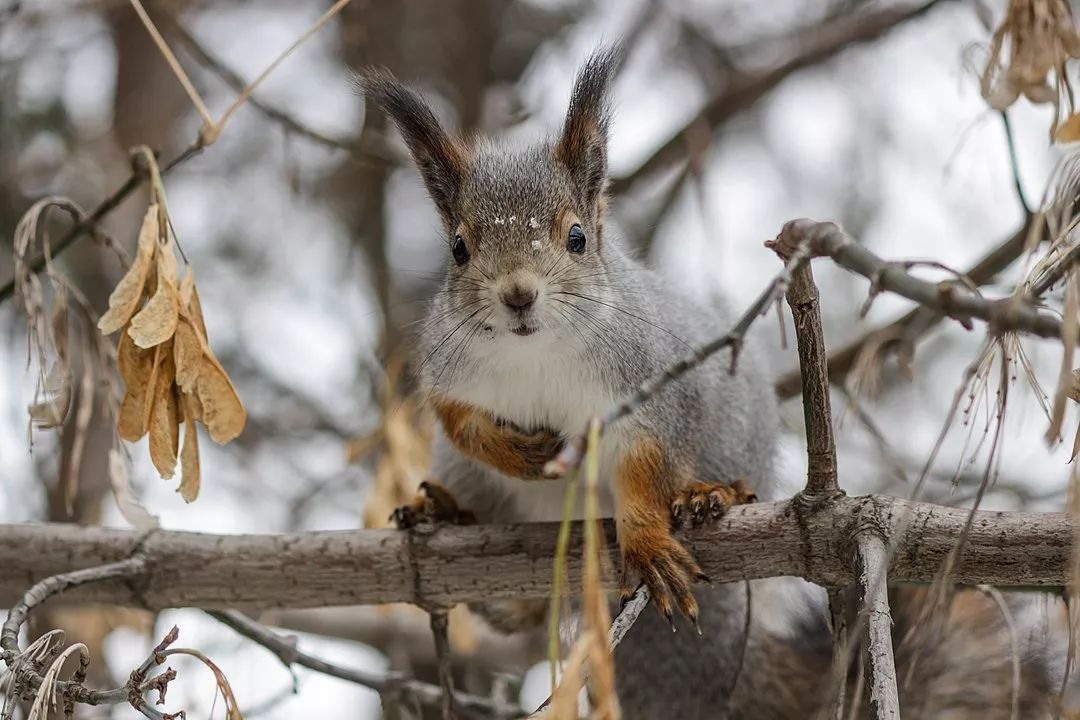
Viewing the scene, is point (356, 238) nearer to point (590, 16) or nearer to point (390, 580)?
point (590, 16)

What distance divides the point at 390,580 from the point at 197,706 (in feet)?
1.97

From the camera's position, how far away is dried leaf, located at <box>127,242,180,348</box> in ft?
6.10

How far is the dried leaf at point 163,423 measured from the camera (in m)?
1.92

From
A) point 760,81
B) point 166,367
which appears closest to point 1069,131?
point 166,367

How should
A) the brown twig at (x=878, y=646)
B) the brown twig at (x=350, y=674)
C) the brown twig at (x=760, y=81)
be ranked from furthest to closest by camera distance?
1. the brown twig at (x=760, y=81)
2. the brown twig at (x=350, y=674)
3. the brown twig at (x=878, y=646)

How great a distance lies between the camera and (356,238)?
4.31 m

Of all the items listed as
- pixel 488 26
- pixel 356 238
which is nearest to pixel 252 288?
pixel 356 238

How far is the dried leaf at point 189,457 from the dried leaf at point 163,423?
3 centimetres

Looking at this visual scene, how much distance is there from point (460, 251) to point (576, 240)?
23 cm

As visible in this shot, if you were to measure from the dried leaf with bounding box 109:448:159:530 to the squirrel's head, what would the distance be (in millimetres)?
689

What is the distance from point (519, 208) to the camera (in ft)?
7.57

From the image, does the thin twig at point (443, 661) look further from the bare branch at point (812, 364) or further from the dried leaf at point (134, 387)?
the bare branch at point (812, 364)

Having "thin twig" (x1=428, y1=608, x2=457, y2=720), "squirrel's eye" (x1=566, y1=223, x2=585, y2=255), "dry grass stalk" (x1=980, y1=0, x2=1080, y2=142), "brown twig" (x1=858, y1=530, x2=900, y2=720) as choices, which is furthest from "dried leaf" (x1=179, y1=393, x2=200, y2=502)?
"dry grass stalk" (x1=980, y1=0, x2=1080, y2=142)

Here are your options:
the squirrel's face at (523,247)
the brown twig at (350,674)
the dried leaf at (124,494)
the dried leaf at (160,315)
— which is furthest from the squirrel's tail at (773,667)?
the dried leaf at (160,315)
